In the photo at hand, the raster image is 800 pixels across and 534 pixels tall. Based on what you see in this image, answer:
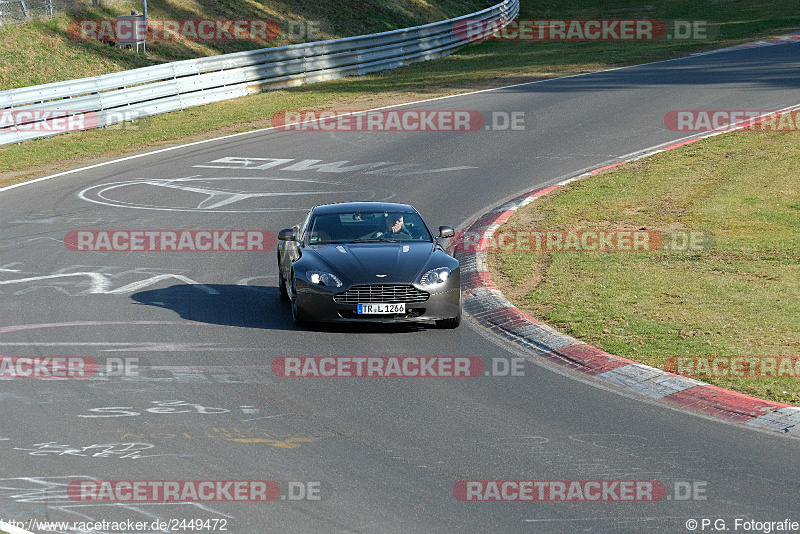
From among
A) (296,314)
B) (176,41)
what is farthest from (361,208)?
(176,41)

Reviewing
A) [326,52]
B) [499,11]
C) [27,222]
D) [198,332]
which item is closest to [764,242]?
[198,332]

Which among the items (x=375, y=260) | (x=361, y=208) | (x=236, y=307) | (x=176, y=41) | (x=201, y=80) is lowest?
(x=236, y=307)

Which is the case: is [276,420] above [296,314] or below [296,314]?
below

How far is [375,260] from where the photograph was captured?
1262cm

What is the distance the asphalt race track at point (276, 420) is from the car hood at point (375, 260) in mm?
658

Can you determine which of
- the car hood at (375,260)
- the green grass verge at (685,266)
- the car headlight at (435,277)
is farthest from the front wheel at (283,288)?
the green grass verge at (685,266)

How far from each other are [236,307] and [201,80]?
16952 millimetres

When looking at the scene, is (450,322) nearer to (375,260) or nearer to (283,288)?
(375,260)

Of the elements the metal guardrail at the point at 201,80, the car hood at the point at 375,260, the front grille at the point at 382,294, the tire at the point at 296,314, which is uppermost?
the metal guardrail at the point at 201,80

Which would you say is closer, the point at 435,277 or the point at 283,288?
the point at 435,277

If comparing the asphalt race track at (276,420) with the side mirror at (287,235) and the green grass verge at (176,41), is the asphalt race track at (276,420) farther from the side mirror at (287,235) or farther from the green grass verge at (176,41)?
the green grass verge at (176,41)

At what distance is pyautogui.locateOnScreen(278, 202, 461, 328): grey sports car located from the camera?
12.1m

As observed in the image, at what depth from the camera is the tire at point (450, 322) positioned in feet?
40.5

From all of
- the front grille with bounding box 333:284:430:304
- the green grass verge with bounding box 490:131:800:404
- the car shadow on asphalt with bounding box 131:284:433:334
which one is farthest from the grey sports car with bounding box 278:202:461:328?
the green grass verge with bounding box 490:131:800:404
